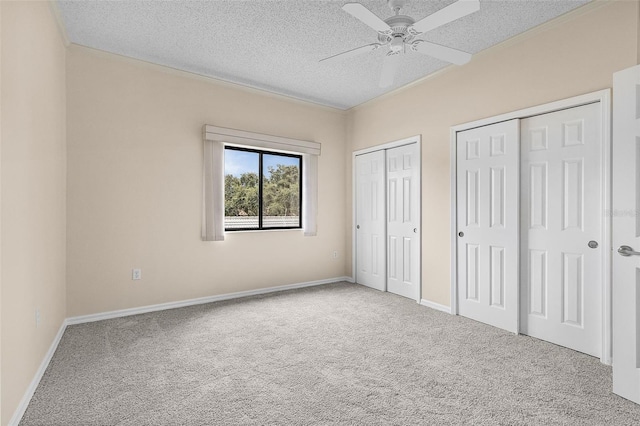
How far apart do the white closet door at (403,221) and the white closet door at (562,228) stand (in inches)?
49.1

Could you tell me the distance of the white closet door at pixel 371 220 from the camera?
4.62m

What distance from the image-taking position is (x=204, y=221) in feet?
13.0

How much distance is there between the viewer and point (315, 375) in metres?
2.27

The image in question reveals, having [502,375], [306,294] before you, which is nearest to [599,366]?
[502,375]

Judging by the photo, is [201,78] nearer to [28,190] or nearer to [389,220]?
[28,190]

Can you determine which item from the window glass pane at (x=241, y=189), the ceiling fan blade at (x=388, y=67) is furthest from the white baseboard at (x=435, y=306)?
the ceiling fan blade at (x=388, y=67)

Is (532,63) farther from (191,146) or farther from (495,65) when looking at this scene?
(191,146)

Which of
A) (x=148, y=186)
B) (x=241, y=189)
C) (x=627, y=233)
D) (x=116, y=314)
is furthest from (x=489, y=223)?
(x=116, y=314)

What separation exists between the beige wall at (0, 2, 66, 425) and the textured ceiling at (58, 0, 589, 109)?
0.48 meters

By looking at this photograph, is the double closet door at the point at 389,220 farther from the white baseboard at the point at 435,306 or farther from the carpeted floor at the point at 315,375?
the carpeted floor at the point at 315,375

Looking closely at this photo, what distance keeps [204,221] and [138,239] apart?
2.34ft

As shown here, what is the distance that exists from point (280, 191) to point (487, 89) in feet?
9.11

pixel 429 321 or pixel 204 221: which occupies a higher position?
pixel 204 221

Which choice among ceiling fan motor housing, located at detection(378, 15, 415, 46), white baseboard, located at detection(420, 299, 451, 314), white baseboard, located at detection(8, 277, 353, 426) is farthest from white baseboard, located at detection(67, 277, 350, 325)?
ceiling fan motor housing, located at detection(378, 15, 415, 46)
